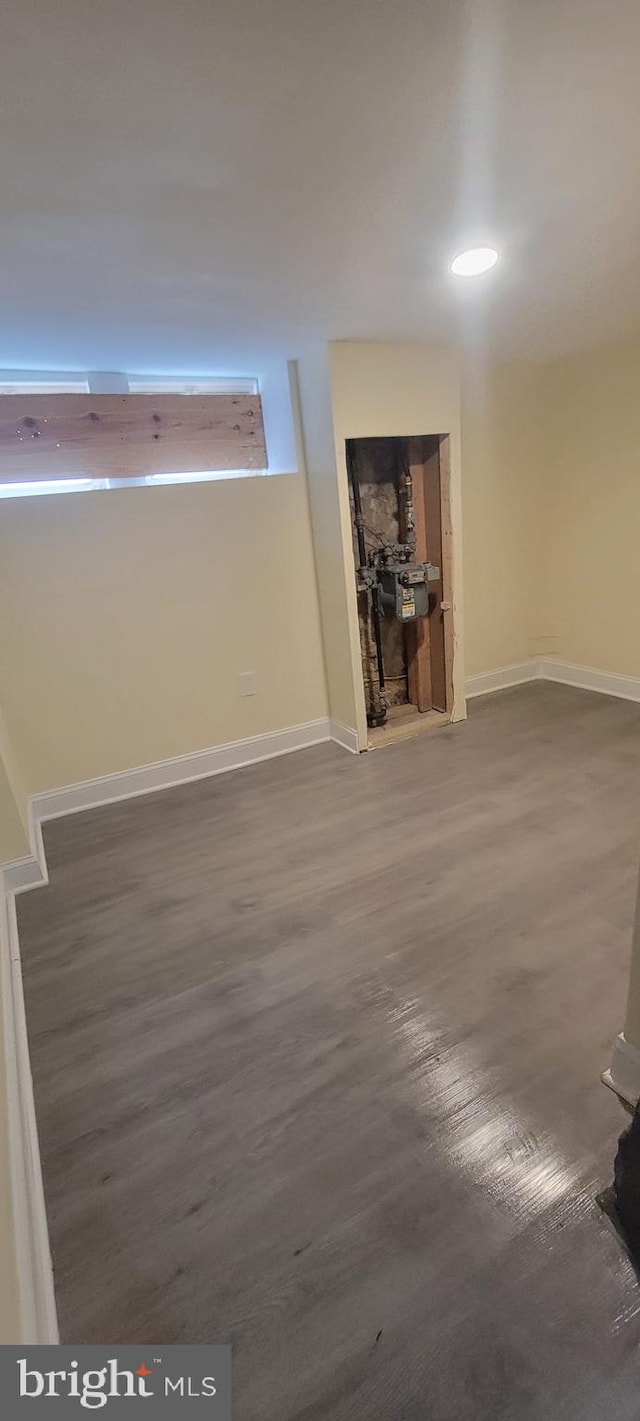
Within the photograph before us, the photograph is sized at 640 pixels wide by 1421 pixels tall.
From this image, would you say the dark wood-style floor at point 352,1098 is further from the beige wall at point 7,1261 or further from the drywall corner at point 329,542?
the drywall corner at point 329,542

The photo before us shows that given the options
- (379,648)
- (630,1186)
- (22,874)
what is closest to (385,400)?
(379,648)

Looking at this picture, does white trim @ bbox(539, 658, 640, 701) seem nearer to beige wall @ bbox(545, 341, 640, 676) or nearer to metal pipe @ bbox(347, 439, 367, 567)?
beige wall @ bbox(545, 341, 640, 676)

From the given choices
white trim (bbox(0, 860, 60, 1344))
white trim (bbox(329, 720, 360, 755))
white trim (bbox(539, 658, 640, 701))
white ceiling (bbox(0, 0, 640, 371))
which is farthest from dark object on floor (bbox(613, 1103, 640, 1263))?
white trim (bbox(539, 658, 640, 701))

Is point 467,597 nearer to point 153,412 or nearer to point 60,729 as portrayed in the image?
point 153,412

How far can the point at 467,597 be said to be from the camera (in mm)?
3857

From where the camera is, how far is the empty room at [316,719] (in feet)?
3.43

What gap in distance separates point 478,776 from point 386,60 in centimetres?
250

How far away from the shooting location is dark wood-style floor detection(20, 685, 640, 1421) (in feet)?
3.42

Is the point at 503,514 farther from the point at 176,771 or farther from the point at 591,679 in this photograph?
the point at 176,771

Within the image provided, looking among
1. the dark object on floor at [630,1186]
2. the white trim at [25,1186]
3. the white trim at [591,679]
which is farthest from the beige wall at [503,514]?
the white trim at [25,1186]

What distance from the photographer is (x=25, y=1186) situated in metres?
1.26

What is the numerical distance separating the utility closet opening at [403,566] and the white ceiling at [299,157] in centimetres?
109

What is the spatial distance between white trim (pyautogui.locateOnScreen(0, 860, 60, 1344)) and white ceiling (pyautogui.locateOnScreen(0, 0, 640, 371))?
198 cm

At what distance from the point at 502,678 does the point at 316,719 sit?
1.47 m
